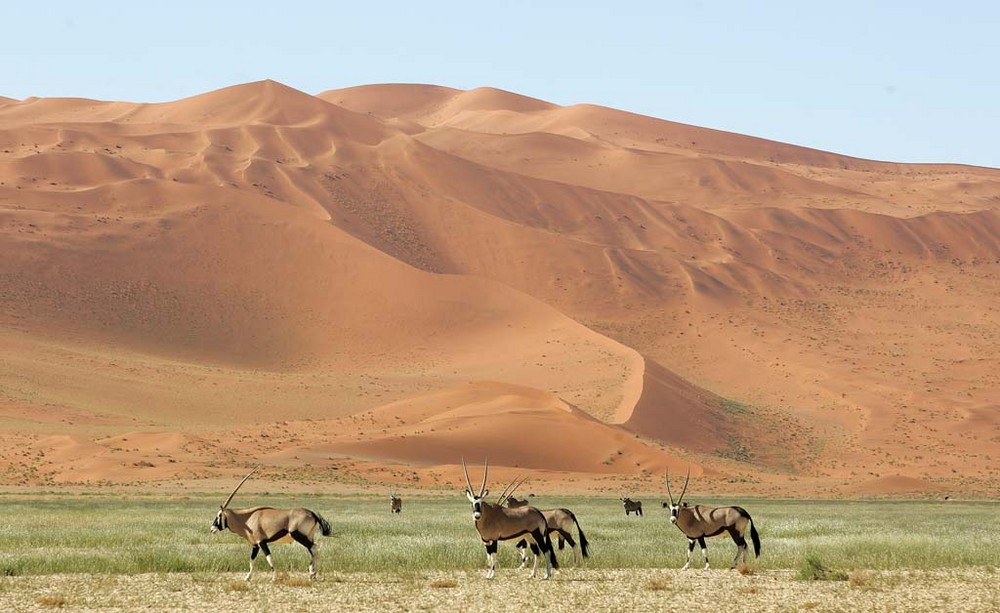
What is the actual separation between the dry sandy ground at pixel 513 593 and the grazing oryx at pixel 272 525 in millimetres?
506

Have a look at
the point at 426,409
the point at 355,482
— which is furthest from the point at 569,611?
the point at 426,409

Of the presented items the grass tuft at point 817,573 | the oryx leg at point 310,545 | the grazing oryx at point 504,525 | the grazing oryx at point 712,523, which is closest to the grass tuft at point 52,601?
the oryx leg at point 310,545

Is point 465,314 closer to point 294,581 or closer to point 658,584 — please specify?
point 294,581

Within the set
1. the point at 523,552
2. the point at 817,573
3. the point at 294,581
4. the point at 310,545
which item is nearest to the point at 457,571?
the point at 523,552

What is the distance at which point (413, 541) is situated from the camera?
22000mm

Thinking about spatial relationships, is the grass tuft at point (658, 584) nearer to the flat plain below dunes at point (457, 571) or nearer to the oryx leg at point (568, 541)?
the flat plain below dunes at point (457, 571)

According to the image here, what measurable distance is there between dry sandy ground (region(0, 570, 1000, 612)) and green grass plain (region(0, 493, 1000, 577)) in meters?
1.06

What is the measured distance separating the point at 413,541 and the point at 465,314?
66.0 meters

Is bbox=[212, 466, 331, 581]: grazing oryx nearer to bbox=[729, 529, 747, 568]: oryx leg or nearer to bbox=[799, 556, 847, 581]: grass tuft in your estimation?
bbox=[729, 529, 747, 568]: oryx leg

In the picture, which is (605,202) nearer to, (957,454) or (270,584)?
(957,454)

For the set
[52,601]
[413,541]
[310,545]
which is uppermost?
[310,545]

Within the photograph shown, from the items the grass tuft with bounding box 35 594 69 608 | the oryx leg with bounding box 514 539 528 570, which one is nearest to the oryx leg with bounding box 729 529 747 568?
the oryx leg with bounding box 514 539 528 570

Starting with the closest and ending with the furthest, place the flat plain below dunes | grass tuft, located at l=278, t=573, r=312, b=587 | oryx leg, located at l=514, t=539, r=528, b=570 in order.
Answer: the flat plain below dunes, grass tuft, located at l=278, t=573, r=312, b=587, oryx leg, located at l=514, t=539, r=528, b=570

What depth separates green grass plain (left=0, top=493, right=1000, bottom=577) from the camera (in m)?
18.5
